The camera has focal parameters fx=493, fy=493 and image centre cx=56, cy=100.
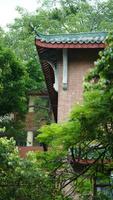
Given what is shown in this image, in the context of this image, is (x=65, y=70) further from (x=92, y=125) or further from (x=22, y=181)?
(x=92, y=125)

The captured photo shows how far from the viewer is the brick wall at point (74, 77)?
17.0 meters

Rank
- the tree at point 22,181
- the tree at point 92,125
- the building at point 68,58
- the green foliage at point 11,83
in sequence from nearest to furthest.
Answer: the tree at point 92,125 < the tree at point 22,181 < the building at point 68,58 < the green foliage at point 11,83

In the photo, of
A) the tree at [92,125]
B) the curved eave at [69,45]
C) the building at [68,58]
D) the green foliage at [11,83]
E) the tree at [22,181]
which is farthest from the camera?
the green foliage at [11,83]

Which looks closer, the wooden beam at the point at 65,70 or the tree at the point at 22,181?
the tree at the point at 22,181

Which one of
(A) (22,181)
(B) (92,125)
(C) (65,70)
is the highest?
(C) (65,70)

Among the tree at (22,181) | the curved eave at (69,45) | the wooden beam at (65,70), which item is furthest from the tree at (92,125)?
the wooden beam at (65,70)

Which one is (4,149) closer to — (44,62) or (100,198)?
(100,198)

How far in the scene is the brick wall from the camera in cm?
1698

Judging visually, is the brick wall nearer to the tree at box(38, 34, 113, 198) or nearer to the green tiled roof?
the green tiled roof

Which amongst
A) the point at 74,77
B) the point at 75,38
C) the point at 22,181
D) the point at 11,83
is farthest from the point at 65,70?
the point at 11,83

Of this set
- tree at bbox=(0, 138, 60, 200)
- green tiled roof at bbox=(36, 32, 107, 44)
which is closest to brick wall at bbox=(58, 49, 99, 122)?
green tiled roof at bbox=(36, 32, 107, 44)

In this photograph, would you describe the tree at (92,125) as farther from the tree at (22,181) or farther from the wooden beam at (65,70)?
the wooden beam at (65,70)

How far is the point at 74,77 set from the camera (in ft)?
56.3

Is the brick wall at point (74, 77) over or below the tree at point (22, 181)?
over
